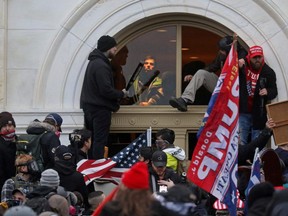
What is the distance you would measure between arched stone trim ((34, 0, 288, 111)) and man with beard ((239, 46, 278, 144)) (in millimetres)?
412

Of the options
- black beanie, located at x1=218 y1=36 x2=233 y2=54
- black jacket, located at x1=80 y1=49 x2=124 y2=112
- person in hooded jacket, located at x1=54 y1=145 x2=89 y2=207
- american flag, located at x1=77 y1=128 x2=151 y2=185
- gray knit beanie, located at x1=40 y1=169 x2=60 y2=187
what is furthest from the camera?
black beanie, located at x1=218 y1=36 x2=233 y2=54

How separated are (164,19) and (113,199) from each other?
716 centimetres

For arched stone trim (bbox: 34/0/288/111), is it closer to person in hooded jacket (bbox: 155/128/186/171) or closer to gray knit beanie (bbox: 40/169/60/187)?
person in hooded jacket (bbox: 155/128/186/171)

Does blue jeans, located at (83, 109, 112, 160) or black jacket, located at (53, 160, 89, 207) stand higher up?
blue jeans, located at (83, 109, 112, 160)

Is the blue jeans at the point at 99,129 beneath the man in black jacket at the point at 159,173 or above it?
above

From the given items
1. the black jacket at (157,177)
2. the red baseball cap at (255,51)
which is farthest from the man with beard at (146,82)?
the black jacket at (157,177)

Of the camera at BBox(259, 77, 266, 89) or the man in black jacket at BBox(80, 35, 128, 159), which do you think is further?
the camera at BBox(259, 77, 266, 89)

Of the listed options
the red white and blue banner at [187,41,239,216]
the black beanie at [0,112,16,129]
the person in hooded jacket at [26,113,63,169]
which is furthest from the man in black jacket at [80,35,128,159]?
the red white and blue banner at [187,41,239,216]

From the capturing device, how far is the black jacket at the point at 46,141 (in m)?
16.0

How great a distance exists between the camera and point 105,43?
17.1m

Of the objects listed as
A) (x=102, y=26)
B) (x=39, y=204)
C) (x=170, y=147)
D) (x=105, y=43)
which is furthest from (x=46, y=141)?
(x=39, y=204)

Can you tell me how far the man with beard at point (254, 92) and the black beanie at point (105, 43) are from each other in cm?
178

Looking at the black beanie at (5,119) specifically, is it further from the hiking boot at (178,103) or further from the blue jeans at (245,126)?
the blue jeans at (245,126)

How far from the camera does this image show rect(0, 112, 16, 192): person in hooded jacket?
16.0 meters
